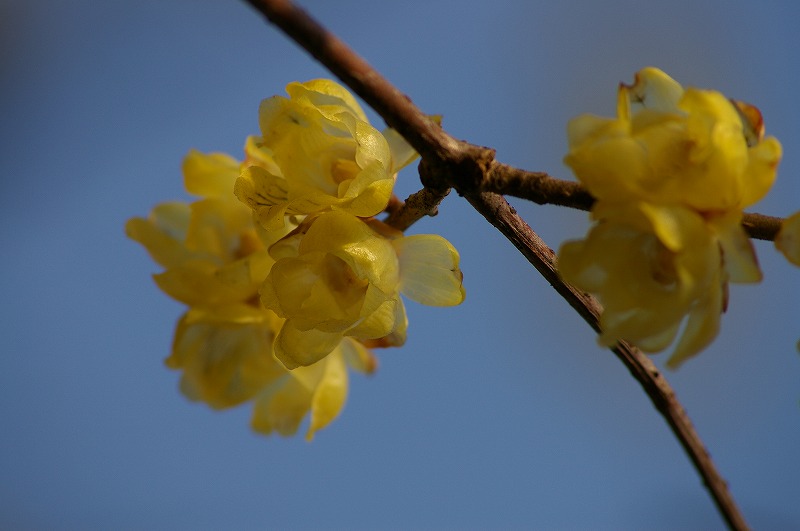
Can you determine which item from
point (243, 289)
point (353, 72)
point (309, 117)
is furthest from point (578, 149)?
point (243, 289)

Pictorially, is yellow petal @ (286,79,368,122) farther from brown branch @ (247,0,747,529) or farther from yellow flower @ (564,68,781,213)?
yellow flower @ (564,68,781,213)

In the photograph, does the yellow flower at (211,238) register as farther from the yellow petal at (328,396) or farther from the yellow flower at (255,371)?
the yellow petal at (328,396)

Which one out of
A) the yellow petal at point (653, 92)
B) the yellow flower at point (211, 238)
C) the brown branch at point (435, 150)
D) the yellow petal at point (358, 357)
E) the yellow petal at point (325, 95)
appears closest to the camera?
the brown branch at point (435, 150)

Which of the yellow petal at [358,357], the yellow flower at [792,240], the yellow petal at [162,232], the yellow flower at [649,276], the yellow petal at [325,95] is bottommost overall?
the yellow flower at [649,276]

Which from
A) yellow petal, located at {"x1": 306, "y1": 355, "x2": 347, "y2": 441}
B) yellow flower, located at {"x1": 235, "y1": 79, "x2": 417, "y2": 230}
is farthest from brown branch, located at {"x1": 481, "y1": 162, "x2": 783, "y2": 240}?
yellow petal, located at {"x1": 306, "y1": 355, "x2": 347, "y2": 441}

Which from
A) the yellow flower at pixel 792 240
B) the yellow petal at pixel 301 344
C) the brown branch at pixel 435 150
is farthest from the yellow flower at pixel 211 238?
the yellow flower at pixel 792 240

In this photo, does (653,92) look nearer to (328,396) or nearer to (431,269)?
(431,269)
